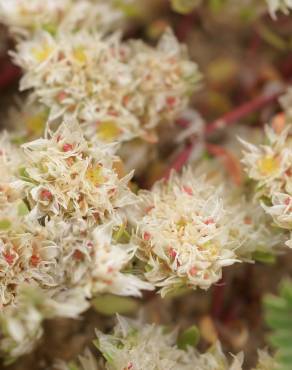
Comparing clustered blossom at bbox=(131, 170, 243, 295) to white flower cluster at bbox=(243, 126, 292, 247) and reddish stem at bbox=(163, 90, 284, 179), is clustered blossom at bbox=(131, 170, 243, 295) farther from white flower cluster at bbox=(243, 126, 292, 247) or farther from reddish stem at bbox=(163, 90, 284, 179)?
reddish stem at bbox=(163, 90, 284, 179)

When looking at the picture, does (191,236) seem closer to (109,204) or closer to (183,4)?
(109,204)

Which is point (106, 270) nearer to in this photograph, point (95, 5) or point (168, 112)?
point (168, 112)

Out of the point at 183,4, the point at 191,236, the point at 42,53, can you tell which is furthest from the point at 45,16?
the point at 191,236

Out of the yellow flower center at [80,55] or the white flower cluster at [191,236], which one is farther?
the yellow flower center at [80,55]

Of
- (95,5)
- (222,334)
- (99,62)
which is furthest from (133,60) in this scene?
(222,334)

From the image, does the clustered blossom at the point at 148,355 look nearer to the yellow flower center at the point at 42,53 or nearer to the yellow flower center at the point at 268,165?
the yellow flower center at the point at 268,165

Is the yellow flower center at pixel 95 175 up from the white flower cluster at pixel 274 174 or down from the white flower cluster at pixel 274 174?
up

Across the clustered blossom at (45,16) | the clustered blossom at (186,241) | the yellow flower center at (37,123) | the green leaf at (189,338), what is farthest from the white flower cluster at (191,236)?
the clustered blossom at (45,16)
